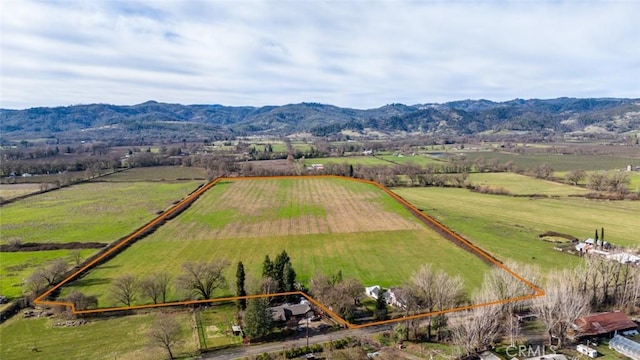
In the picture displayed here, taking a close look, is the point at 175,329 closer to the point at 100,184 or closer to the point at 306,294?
the point at 306,294

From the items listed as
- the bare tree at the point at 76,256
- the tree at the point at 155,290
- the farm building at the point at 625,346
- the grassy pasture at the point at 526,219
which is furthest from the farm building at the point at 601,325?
the bare tree at the point at 76,256

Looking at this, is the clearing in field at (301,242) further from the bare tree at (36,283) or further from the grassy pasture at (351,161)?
the grassy pasture at (351,161)

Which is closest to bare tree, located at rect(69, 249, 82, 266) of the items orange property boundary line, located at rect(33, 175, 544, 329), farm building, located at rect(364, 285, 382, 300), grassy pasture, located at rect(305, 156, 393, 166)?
orange property boundary line, located at rect(33, 175, 544, 329)

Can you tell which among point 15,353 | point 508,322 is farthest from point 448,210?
point 15,353

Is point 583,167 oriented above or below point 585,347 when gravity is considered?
above

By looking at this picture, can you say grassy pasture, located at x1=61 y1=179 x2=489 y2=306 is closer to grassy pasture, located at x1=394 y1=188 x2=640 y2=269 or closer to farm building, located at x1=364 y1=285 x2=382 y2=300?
farm building, located at x1=364 y1=285 x2=382 y2=300

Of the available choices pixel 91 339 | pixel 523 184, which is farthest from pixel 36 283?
pixel 523 184

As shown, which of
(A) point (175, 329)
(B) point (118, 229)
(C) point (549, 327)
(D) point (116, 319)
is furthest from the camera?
(B) point (118, 229)
